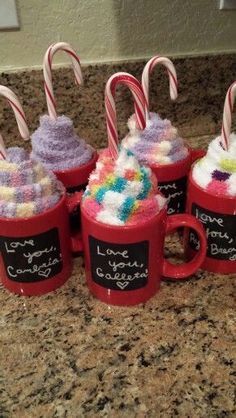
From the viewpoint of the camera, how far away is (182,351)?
1.81 feet

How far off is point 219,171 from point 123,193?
15 cm

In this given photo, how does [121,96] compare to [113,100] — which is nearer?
[113,100]

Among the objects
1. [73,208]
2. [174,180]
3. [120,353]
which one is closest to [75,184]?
[73,208]

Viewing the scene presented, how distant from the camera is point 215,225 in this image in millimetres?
629

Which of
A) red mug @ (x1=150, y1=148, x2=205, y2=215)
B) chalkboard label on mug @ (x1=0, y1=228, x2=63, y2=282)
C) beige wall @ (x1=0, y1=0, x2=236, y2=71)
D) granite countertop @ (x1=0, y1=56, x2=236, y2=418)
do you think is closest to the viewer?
granite countertop @ (x1=0, y1=56, x2=236, y2=418)

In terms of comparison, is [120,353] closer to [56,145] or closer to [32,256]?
[32,256]

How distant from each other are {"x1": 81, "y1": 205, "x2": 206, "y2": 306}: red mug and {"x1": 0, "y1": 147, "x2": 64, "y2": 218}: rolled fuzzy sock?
Answer: 63 millimetres

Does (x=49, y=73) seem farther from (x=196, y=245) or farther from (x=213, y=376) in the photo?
(x=213, y=376)

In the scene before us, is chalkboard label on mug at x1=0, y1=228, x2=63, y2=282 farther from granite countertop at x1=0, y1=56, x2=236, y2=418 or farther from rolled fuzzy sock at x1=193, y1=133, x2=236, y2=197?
rolled fuzzy sock at x1=193, y1=133, x2=236, y2=197

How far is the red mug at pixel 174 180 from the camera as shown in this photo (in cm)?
70

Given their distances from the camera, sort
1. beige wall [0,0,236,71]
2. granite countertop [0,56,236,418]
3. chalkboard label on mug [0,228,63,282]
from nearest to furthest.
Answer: granite countertop [0,56,236,418] → chalkboard label on mug [0,228,63,282] → beige wall [0,0,236,71]

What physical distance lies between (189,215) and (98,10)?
475mm

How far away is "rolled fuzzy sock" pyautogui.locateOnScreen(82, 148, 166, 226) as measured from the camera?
0.57 meters

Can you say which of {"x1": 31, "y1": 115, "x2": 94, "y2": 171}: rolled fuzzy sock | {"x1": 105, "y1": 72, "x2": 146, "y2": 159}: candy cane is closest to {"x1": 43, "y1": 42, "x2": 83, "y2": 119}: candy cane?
{"x1": 31, "y1": 115, "x2": 94, "y2": 171}: rolled fuzzy sock
